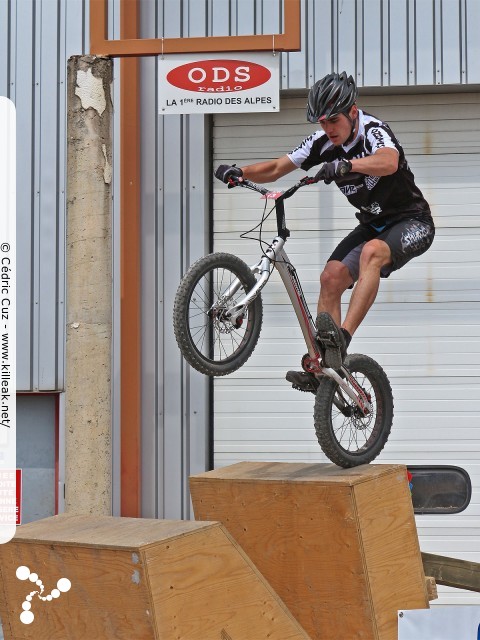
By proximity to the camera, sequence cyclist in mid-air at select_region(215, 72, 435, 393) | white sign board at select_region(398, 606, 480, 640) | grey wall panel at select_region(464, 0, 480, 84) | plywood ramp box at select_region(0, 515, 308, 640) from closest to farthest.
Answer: plywood ramp box at select_region(0, 515, 308, 640) → white sign board at select_region(398, 606, 480, 640) → cyclist in mid-air at select_region(215, 72, 435, 393) → grey wall panel at select_region(464, 0, 480, 84)

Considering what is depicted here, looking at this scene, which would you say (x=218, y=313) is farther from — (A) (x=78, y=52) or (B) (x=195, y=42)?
(A) (x=78, y=52)

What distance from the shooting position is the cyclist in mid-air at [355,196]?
6.07m

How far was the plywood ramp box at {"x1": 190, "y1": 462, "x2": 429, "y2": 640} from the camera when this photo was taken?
523cm

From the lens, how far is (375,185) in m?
6.39

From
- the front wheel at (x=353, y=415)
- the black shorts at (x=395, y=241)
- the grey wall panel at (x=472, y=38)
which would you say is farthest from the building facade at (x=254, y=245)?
the black shorts at (x=395, y=241)

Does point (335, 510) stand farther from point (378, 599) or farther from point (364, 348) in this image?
point (364, 348)

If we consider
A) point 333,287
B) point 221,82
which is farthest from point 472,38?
point 333,287

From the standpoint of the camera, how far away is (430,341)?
959 centimetres

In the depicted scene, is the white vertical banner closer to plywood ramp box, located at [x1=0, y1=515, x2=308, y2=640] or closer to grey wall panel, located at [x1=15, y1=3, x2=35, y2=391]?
grey wall panel, located at [x1=15, y1=3, x2=35, y2=391]

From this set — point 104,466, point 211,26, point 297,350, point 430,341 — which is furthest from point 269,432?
point 211,26

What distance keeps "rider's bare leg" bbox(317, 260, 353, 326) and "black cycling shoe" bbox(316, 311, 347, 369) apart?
1.17 ft

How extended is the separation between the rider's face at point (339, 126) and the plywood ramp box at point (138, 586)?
2.63 metres

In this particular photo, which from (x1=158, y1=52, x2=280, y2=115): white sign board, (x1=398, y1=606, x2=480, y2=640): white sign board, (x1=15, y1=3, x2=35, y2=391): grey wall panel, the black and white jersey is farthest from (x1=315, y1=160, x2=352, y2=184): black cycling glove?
(x1=15, y1=3, x2=35, y2=391): grey wall panel

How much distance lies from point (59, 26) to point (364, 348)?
4.02m
